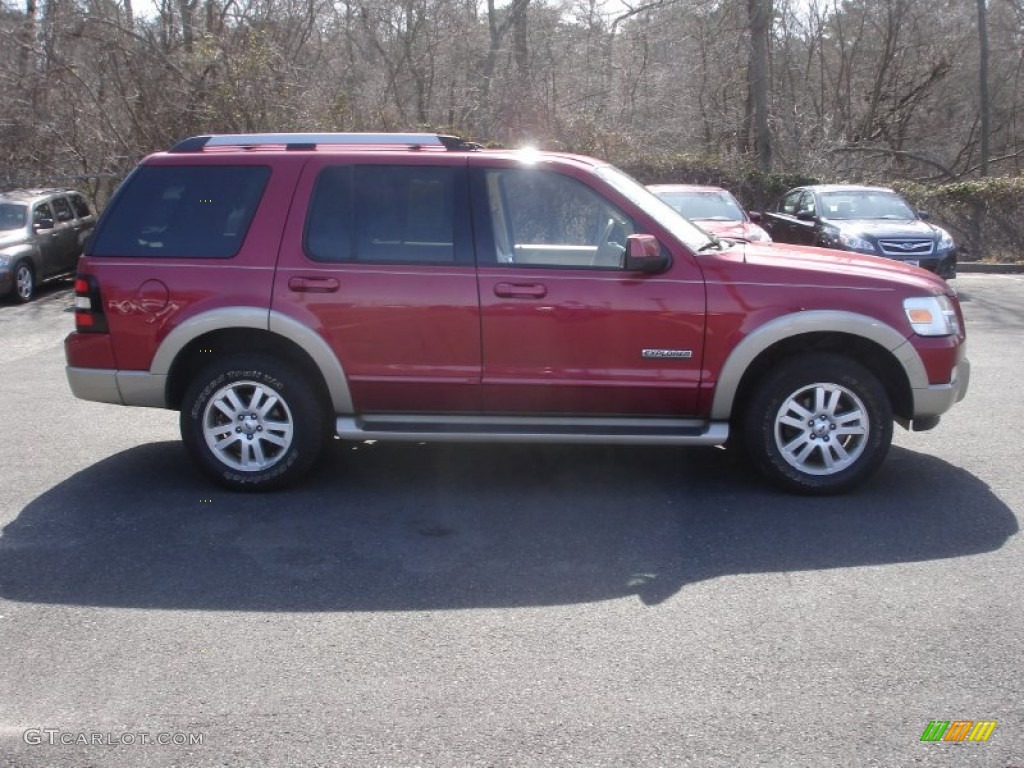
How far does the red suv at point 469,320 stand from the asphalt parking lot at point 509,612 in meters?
0.43

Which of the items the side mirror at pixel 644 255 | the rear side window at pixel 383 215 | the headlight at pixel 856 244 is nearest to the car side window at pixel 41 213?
the rear side window at pixel 383 215

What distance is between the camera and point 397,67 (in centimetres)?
2341

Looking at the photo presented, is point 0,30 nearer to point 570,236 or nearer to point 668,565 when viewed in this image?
point 570,236

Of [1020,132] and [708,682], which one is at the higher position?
[1020,132]

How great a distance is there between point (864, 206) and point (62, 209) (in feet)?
41.1

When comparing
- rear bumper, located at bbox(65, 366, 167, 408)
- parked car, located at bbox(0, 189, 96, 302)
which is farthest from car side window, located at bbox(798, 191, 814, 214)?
rear bumper, located at bbox(65, 366, 167, 408)

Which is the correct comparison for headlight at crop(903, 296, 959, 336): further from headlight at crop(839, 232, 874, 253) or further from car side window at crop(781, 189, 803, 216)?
car side window at crop(781, 189, 803, 216)

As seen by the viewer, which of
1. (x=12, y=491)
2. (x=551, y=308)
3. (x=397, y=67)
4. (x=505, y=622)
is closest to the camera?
(x=505, y=622)

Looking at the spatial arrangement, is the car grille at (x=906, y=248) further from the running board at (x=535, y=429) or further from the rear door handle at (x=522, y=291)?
the rear door handle at (x=522, y=291)

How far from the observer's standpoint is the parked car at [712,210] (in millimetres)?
13273

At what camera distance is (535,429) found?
5898mm

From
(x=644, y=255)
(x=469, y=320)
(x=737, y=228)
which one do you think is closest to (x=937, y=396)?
(x=644, y=255)

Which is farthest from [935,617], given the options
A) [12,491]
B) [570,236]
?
[12,491]

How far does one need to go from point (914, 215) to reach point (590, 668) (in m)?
13.5
